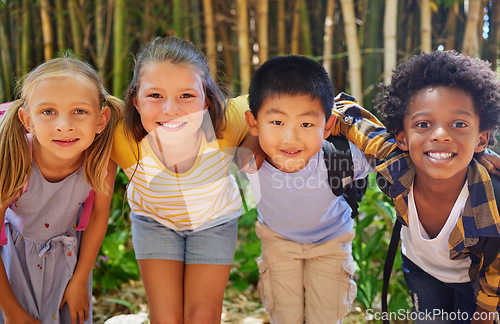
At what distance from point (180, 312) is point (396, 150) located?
3.08 ft

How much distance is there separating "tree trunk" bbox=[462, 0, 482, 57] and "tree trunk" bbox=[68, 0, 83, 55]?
7.68ft

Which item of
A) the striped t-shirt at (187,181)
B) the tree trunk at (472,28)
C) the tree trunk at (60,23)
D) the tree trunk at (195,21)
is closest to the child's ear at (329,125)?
the striped t-shirt at (187,181)

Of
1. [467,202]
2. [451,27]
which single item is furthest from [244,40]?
[467,202]

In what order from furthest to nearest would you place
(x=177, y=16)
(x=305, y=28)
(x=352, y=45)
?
(x=177, y=16), (x=305, y=28), (x=352, y=45)

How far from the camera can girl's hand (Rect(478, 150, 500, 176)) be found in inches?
55.8

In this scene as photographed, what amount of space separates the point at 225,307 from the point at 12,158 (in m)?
1.30

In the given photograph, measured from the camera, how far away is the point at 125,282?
2.41 metres

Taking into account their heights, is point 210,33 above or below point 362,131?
above

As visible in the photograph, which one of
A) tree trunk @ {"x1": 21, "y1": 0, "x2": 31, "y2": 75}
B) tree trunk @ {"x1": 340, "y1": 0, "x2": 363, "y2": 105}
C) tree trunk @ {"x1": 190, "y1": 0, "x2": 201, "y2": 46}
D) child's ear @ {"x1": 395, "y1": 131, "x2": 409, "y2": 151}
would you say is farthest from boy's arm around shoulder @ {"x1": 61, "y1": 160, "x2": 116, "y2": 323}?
tree trunk @ {"x1": 21, "y1": 0, "x2": 31, "y2": 75}

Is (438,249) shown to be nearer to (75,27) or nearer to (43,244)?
(43,244)

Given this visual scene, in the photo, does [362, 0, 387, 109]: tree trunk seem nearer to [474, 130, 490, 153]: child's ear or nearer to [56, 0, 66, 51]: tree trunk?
[474, 130, 490, 153]: child's ear

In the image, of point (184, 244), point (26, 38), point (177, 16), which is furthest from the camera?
point (26, 38)

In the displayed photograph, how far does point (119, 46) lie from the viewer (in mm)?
2898

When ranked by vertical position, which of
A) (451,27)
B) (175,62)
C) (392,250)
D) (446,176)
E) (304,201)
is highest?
(451,27)
